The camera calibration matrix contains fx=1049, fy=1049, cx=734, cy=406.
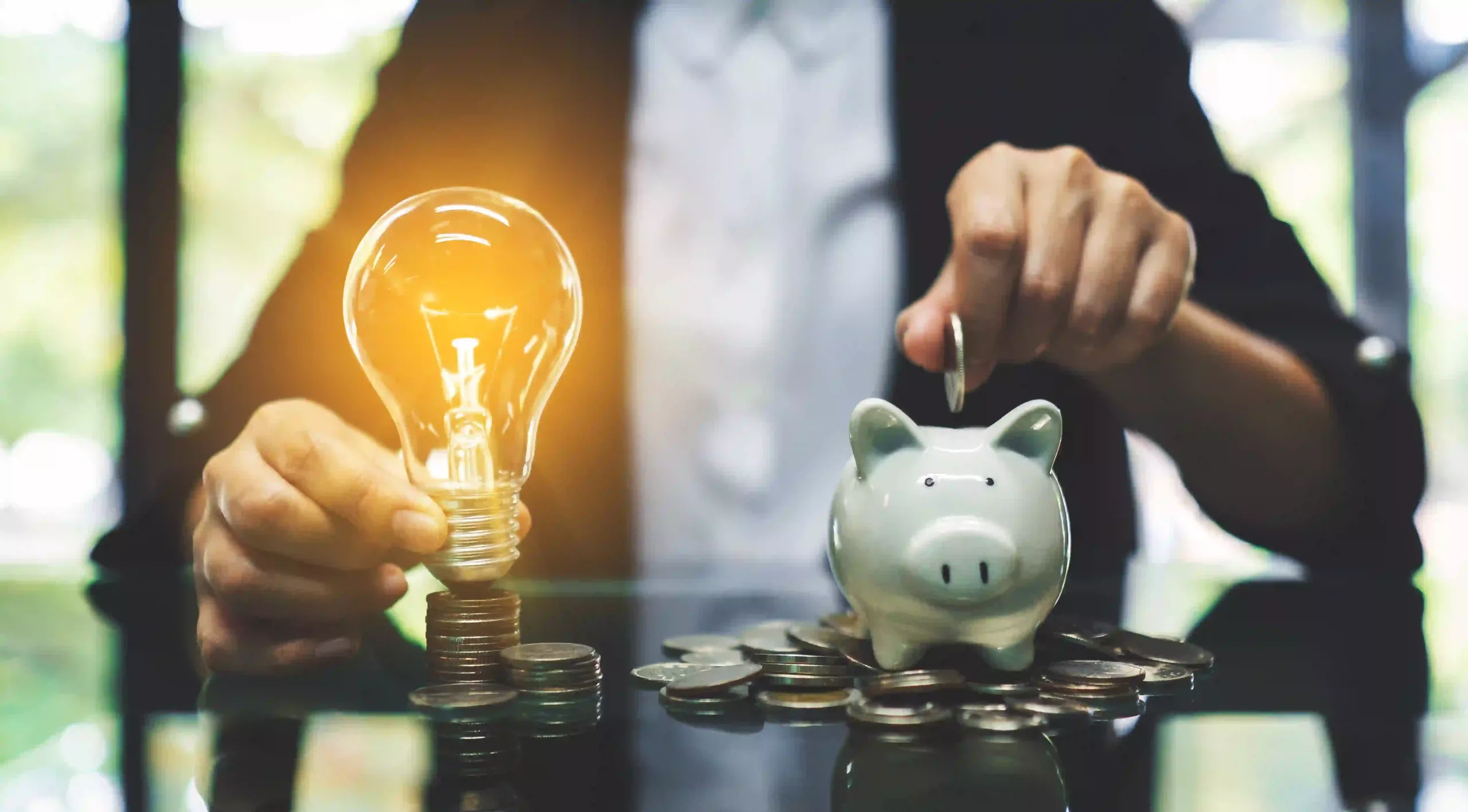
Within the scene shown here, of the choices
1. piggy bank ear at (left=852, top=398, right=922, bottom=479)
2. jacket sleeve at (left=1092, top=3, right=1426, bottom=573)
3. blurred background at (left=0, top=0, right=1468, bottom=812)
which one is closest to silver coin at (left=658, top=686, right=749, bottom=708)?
piggy bank ear at (left=852, top=398, right=922, bottom=479)

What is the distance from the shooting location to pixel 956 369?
121 centimetres

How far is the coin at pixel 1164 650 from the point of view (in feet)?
3.39

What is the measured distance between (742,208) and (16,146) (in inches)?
96.7

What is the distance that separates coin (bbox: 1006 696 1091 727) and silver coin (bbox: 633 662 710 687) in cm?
31

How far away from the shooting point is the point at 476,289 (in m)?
1.08

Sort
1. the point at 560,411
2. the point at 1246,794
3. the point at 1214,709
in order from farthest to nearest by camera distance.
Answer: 1. the point at 560,411
2. the point at 1214,709
3. the point at 1246,794

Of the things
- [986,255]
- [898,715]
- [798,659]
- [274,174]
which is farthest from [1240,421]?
[274,174]

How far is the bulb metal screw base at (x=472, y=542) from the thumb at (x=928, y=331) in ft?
1.68

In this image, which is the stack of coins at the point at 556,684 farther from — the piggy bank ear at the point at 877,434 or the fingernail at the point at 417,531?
A: the piggy bank ear at the point at 877,434

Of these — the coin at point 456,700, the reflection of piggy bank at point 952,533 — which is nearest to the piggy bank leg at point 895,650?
the reflection of piggy bank at point 952,533

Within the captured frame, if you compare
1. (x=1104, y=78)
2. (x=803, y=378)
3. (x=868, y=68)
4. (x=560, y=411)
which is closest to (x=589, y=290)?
(x=560, y=411)

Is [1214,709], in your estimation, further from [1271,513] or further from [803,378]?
[803,378]

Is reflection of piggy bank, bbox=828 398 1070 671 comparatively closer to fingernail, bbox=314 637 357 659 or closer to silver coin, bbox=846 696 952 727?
silver coin, bbox=846 696 952 727

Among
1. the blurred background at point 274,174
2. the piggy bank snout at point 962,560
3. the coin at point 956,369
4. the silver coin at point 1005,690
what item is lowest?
the silver coin at point 1005,690
